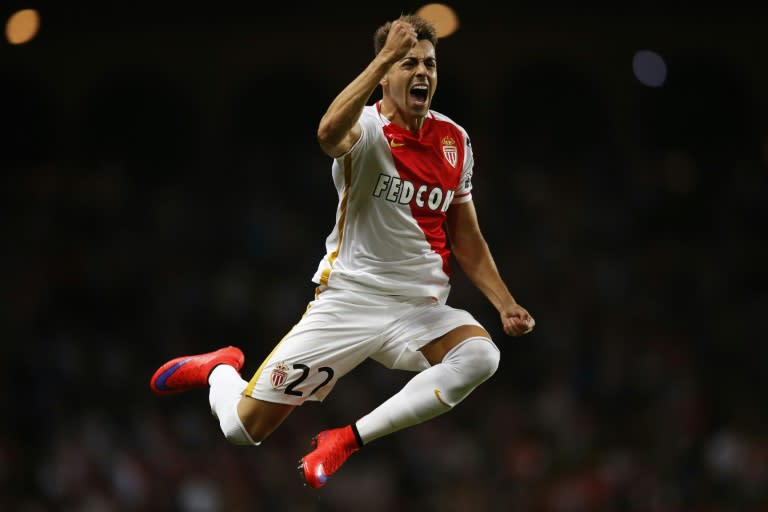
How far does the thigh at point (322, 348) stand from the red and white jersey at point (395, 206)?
10cm

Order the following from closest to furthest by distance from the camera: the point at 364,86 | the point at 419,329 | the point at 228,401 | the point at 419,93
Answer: the point at 364,86, the point at 419,93, the point at 419,329, the point at 228,401

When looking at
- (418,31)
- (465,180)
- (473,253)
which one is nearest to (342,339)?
(473,253)

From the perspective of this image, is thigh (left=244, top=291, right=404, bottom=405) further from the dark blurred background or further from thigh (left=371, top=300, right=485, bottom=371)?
the dark blurred background

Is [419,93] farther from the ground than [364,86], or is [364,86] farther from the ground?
[364,86]

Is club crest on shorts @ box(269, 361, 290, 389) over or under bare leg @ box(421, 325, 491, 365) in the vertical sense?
under

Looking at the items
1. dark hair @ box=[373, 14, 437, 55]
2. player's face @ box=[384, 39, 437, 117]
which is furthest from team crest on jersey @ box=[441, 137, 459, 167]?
dark hair @ box=[373, 14, 437, 55]

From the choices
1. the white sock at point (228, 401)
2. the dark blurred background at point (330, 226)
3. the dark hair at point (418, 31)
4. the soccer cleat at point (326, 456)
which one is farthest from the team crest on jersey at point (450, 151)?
the dark blurred background at point (330, 226)

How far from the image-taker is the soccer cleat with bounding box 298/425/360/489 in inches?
203

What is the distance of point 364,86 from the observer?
458 centimetres

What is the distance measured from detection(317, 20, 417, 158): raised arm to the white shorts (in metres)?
0.93

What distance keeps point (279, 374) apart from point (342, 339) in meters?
0.33

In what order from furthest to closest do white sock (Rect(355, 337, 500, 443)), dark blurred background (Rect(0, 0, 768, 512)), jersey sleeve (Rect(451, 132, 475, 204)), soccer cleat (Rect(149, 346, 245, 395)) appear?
dark blurred background (Rect(0, 0, 768, 512)) → soccer cleat (Rect(149, 346, 245, 395)) → jersey sleeve (Rect(451, 132, 475, 204)) → white sock (Rect(355, 337, 500, 443))

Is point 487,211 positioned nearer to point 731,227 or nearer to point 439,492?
point 731,227

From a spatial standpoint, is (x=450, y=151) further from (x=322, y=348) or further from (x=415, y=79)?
(x=322, y=348)
